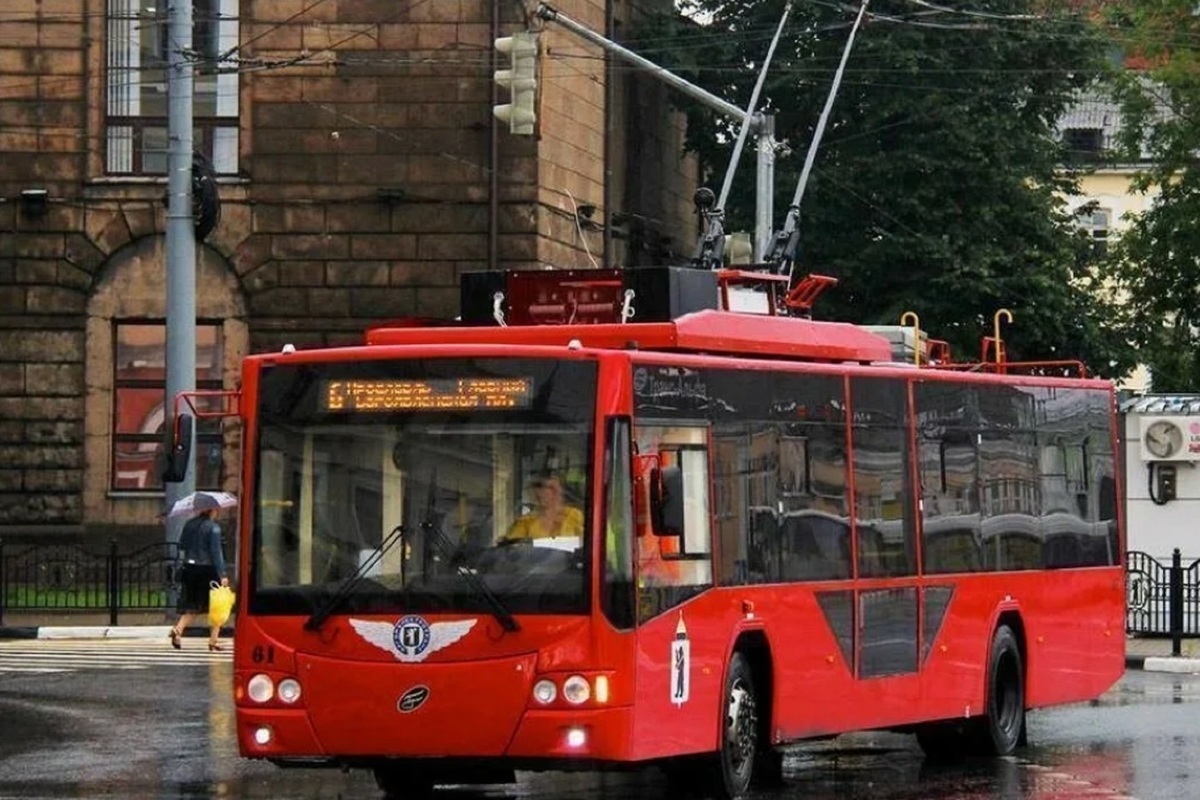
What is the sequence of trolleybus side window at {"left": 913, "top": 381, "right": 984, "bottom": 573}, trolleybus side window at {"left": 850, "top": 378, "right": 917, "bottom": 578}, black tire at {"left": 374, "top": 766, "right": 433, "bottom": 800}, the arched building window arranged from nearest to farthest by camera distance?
Answer: 1. black tire at {"left": 374, "top": 766, "right": 433, "bottom": 800}
2. trolleybus side window at {"left": 850, "top": 378, "right": 917, "bottom": 578}
3. trolleybus side window at {"left": 913, "top": 381, "right": 984, "bottom": 573}
4. the arched building window

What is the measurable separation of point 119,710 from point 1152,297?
114ft

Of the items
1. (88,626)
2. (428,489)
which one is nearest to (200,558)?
(88,626)

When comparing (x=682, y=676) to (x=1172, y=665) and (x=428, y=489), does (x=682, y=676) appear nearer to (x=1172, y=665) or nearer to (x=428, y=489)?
(x=428, y=489)

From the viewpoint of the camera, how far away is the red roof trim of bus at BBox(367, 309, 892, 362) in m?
15.4

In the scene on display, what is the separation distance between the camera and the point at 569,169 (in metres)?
44.2

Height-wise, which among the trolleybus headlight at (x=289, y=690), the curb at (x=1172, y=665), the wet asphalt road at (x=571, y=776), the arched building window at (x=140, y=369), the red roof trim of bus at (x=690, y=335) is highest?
the arched building window at (x=140, y=369)

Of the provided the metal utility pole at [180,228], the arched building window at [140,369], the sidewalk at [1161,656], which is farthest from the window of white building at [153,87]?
the sidewalk at [1161,656]

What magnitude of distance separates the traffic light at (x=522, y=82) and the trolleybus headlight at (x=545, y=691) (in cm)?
1505

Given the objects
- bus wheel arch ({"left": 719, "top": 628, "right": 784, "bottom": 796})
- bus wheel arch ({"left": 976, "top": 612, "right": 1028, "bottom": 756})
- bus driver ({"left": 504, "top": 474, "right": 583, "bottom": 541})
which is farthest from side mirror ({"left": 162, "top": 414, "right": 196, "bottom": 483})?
bus wheel arch ({"left": 976, "top": 612, "right": 1028, "bottom": 756})

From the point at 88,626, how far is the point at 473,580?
21.3m

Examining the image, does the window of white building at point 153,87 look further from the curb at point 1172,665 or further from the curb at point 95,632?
the curb at point 1172,665

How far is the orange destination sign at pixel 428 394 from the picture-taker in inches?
576

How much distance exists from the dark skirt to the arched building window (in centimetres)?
990

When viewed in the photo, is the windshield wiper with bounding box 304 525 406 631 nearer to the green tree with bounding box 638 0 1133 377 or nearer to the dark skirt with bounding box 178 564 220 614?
the dark skirt with bounding box 178 564 220 614
